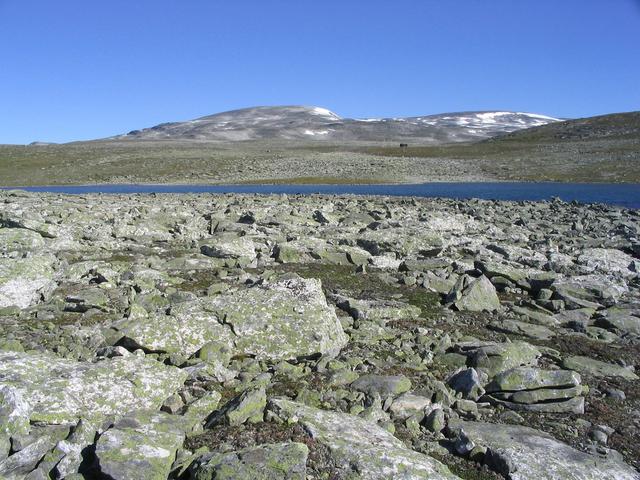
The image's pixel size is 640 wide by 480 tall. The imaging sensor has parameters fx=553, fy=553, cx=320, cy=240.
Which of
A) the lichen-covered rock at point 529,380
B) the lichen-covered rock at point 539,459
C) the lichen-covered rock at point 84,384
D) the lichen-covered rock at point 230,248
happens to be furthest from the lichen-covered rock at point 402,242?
the lichen-covered rock at point 84,384

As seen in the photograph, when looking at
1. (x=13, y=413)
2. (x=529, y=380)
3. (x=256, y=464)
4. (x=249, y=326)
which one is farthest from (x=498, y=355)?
(x=13, y=413)

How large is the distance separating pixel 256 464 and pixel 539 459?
10.4 ft

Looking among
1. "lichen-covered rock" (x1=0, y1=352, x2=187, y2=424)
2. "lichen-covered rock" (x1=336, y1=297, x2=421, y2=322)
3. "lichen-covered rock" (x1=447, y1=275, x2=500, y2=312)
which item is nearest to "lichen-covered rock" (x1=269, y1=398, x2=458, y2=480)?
"lichen-covered rock" (x1=0, y1=352, x2=187, y2=424)

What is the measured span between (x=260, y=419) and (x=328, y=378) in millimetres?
1789

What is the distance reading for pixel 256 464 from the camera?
5.24 meters

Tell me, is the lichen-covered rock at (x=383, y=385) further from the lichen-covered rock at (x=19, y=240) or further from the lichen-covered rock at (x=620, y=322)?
the lichen-covered rock at (x=19, y=240)

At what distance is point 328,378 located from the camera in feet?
26.2

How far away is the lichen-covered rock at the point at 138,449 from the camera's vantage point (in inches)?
206

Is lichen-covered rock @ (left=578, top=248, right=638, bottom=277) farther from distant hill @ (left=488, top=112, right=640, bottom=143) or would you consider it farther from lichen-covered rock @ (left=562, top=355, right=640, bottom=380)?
distant hill @ (left=488, top=112, right=640, bottom=143)

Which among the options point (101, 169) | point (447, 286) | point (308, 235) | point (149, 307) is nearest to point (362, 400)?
point (149, 307)

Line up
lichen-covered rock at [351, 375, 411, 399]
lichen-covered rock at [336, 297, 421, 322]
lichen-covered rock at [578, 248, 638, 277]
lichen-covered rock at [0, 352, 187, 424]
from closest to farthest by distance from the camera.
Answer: lichen-covered rock at [0, 352, 187, 424], lichen-covered rock at [351, 375, 411, 399], lichen-covered rock at [336, 297, 421, 322], lichen-covered rock at [578, 248, 638, 277]

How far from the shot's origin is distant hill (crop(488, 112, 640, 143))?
114956 millimetres

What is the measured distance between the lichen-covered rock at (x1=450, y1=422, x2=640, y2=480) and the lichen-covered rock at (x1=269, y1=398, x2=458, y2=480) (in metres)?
0.83

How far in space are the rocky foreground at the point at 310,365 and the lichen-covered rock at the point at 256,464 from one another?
0.06 feet
